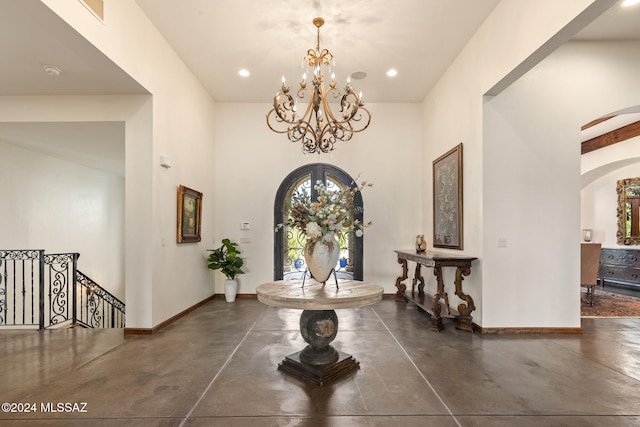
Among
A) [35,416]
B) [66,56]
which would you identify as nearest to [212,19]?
[66,56]

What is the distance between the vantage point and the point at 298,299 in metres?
2.47

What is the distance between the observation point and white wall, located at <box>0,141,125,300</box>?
18.1 feet

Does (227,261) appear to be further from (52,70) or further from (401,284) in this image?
(52,70)

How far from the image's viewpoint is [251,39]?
162 inches

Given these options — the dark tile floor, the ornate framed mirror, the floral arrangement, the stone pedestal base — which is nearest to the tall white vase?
the floral arrangement

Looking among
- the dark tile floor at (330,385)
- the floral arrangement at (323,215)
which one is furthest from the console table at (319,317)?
the floral arrangement at (323,215)

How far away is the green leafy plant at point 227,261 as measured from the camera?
5672 millimetres

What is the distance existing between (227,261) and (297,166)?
2230 mm

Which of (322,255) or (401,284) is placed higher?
(322,255)

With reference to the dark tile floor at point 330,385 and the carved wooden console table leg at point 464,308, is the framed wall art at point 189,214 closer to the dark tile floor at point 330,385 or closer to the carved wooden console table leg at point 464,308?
the dark tile floor at point 330,385

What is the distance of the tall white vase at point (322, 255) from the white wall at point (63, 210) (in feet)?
19.1

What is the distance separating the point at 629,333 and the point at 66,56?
22.9ft

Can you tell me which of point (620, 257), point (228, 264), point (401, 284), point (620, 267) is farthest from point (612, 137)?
point (228, 264)

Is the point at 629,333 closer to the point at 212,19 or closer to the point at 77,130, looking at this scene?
the point at 212,19
